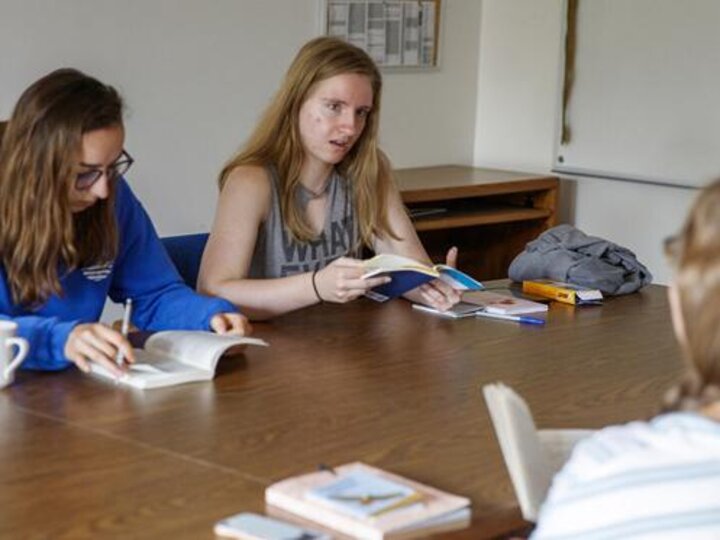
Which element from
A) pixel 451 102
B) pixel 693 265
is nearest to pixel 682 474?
pixel 693 265

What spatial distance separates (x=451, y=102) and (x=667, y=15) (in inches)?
36.6

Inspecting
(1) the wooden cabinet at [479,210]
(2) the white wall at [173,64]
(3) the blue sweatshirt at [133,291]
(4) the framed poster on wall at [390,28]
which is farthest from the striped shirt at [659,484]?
(4) the framed poster on wall at [390,28]

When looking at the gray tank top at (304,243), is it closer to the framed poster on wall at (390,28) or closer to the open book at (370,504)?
the open book at (370,504)

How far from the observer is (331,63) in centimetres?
324

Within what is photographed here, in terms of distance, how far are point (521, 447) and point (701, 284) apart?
0.54 meters

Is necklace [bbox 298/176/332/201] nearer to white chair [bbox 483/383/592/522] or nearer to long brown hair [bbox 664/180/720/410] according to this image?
white chair [bbox 483/383/592/522]

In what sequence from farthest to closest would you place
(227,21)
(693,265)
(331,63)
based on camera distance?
(227,21) → (331,63) → (693,265)

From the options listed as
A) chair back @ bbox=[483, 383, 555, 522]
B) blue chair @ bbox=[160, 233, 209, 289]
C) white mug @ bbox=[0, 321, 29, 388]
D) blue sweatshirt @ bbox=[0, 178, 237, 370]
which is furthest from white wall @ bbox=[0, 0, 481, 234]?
chair back @ bbox=[483, 383, 555, 522]

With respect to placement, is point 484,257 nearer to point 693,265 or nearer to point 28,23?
point 28,23

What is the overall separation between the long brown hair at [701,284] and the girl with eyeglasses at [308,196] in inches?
64.5

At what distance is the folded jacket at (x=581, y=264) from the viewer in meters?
3.35

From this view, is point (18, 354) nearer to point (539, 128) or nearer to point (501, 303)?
point (501, 303)

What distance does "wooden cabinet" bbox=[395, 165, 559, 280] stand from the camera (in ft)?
16.2

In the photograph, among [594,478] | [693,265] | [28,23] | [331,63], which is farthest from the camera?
[28,23]
